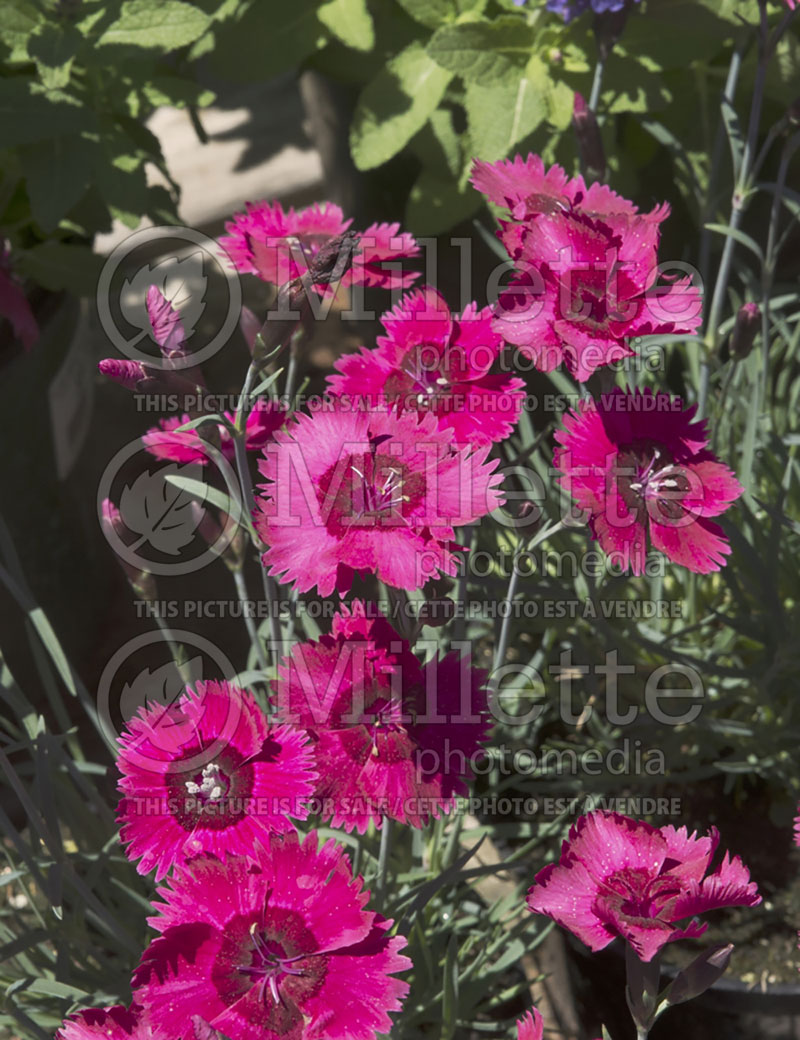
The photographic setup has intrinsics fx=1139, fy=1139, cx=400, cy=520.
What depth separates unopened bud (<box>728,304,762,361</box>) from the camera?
0.71 meters

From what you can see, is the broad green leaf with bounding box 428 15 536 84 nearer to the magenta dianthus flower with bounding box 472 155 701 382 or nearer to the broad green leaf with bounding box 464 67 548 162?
the broad green leaf with bounding box 464 67 548 162

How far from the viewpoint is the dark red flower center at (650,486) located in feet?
1.82

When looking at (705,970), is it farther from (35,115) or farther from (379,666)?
(35,115)

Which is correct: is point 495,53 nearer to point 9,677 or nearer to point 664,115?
point 664,115

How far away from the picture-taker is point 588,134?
2.38 feet

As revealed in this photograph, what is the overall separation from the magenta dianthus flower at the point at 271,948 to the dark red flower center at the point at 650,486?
0.73 feet

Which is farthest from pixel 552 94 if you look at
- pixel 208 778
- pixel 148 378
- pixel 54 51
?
pixel 208 778

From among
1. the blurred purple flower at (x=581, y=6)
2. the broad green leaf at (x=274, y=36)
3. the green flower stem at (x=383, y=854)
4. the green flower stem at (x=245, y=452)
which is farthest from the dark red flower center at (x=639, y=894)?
the broad green leaf at (x=274, y=36)

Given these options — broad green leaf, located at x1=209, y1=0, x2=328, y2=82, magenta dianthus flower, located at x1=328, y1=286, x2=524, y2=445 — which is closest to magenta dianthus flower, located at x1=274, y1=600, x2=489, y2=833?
magenta dianthus flower, located at x1=328, y1=286, x2=524, y2=445

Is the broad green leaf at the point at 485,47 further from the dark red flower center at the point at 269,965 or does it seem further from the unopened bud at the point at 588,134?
the dark red flower center at the point at 269,965

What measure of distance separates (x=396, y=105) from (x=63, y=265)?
0.38 m

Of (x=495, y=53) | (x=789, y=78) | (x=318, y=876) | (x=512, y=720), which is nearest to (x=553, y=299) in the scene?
(x=318, y=876)

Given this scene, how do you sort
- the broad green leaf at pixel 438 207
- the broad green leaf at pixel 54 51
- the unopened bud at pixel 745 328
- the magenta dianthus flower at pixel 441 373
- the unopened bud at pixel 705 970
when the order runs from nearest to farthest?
the unopened bud at pixel 705 970 < the magenta dianthus flower at pixel 441 373 < the unopened bud at pixel 745 328 < the broad green leaf at pixel 54 51 < the broad green leaf at pixel 438 207

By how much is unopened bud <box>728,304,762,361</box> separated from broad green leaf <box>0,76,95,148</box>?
0.60 metres
